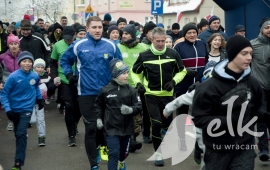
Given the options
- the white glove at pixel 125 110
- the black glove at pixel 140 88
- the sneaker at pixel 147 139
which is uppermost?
the black glove at pixel 140 88

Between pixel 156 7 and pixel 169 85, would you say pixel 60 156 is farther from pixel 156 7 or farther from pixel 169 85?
pixel 156 7

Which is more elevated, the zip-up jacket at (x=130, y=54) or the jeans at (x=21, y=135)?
the zip-up jacket at (x=130, y=54)

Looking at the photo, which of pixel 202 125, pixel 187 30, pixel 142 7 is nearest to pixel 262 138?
pixel 187 30

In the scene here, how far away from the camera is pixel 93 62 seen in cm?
843

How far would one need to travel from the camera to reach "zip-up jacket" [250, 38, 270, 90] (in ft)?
31.1

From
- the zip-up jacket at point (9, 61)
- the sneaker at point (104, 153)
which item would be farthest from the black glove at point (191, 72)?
the zip-up jacket at point (9, 61)

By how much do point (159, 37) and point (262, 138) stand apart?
2110 mm

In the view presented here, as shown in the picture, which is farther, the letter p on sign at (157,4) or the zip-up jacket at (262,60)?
the letter p on sign at (157,4)

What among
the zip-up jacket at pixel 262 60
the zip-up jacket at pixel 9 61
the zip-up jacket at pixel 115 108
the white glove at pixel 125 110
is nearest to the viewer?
the white glove at pixel 125 110

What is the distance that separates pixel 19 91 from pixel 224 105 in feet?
13.8

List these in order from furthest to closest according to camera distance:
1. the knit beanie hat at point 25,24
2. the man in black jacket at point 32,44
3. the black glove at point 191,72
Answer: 1. the man in black jacket at point 32,44
2. the knit beanie hat at point 25,24
3. the black glove at point 191,72

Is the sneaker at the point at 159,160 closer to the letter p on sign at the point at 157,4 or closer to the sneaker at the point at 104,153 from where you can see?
the sneaker at the point at 104,153

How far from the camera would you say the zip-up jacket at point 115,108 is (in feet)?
25.8

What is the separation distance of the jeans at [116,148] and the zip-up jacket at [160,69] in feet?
5.03
